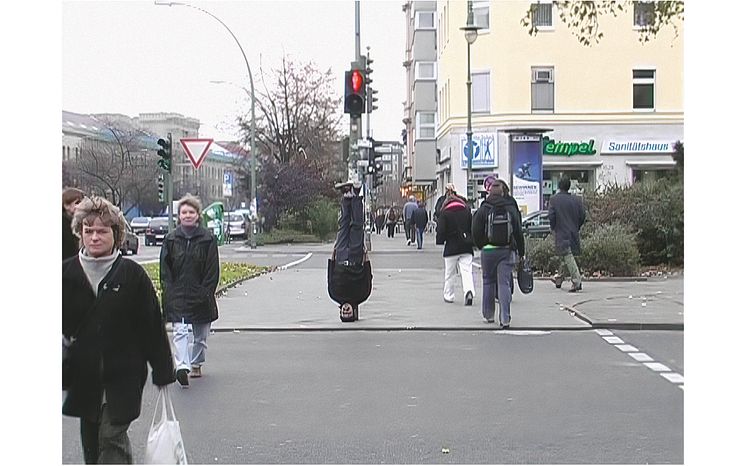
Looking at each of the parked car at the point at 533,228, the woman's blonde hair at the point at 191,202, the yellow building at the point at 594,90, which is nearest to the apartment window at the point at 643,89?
the yellow building at the point at 594,90

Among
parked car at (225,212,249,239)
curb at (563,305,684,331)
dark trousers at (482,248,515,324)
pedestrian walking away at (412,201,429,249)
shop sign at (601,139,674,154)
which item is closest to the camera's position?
shop sign at (601,139,674,154)

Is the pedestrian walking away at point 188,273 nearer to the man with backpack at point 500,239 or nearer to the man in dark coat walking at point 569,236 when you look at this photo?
the man with backpack at point 500,239

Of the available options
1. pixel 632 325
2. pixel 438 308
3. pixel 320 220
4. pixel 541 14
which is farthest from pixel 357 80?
pixel 320 220

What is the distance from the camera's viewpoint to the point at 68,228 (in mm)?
6051

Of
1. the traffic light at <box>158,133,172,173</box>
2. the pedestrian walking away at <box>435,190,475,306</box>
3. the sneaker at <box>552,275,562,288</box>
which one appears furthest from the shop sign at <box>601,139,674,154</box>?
the sneaker at <box>552,275,562,288</box>

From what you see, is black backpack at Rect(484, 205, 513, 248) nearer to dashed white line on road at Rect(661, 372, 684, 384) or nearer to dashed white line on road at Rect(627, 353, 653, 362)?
dashed white line on road at Rect(627, 353, 653, 362)

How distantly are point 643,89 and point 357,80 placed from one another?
9.73m

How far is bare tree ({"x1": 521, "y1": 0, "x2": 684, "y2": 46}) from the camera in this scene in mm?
6902

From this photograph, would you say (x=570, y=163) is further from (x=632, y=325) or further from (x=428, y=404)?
(x=428, y=404)

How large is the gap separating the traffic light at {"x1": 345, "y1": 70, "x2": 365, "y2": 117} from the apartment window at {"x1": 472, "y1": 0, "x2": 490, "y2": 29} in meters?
2.26

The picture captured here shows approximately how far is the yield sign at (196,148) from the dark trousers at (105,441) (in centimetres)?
414

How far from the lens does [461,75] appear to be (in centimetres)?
2889
